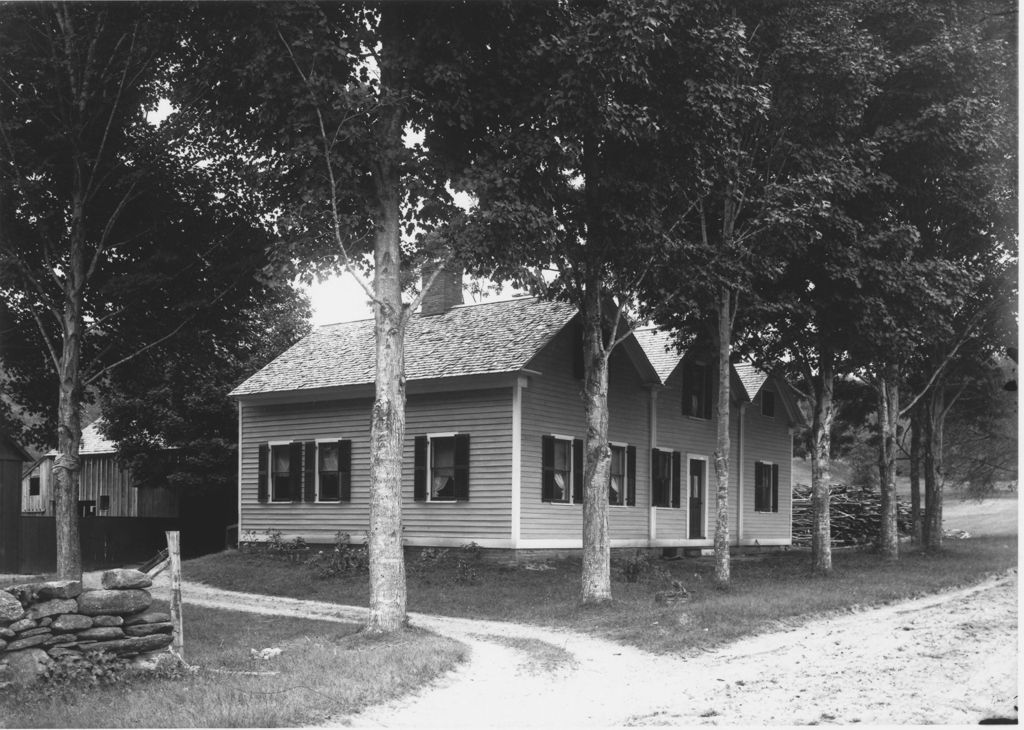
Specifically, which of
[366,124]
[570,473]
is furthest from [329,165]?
[570,473]

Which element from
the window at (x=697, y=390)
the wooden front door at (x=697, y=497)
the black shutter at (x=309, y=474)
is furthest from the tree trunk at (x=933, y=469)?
the black shutter at (x=309, y=474)

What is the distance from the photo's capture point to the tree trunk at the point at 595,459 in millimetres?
18297

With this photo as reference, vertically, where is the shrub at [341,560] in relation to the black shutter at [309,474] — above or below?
below

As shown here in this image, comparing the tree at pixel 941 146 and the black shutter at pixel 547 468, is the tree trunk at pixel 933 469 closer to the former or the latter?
the tree at pixel 941 146

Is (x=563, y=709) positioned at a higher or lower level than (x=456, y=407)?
lower

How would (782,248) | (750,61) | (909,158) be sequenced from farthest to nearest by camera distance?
(909,158), (782,248), (750,61)

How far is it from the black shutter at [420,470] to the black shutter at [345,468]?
2.11 meters

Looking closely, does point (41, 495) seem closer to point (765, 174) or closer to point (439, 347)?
point (439, 347)

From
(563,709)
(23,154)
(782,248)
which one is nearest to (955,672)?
(563,709)

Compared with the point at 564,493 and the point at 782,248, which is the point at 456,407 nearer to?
the point at 564,493

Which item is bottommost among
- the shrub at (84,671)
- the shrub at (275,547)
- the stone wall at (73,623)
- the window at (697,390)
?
the shrub at (275,547)

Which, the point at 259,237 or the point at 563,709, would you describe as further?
the point at 259,237

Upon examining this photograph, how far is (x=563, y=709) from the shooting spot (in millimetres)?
10156

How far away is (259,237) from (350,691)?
12.4m
